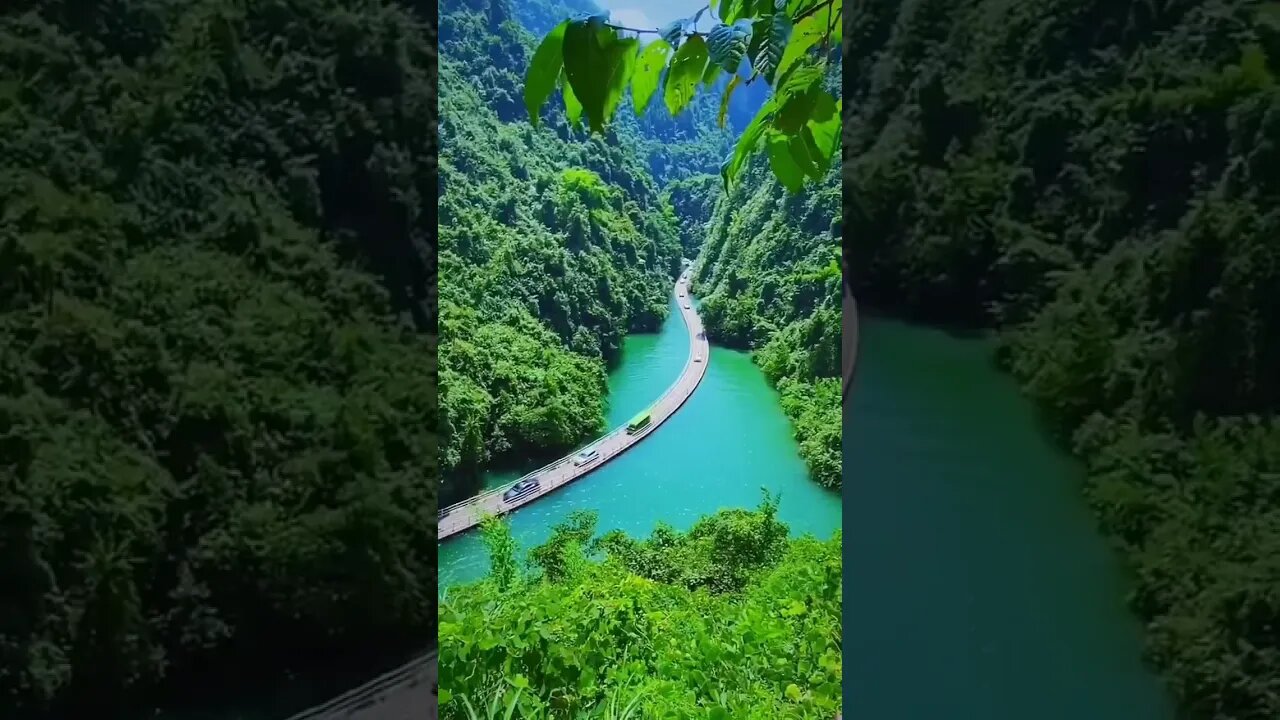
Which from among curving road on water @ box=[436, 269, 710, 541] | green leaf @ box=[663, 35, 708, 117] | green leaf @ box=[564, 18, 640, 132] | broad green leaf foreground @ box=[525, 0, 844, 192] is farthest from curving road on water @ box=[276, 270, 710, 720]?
green leaf @ box=[564, 18, 640, 132]

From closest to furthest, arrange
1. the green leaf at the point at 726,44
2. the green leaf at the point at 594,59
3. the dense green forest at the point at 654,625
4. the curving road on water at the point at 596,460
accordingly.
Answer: the green leaf at the point at 594,59, the green leaf at the point at 726,44, the dense green forest at the point at 654,625, the curving road on water at the point at 596,460

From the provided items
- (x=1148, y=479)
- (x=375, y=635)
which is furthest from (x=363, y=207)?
(x=1148, y=479)

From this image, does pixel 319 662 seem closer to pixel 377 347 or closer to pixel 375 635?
pixel 375 635

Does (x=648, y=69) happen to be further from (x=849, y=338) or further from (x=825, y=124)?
(x=849, y=338)

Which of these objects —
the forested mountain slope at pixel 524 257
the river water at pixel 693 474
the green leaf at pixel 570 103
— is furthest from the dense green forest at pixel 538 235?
the green leaf at pixel 570 103

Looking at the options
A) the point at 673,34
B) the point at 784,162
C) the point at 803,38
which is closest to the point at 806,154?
the point at 784,162

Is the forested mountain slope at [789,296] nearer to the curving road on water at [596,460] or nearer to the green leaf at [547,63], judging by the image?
the curving road on water at [596,460]
